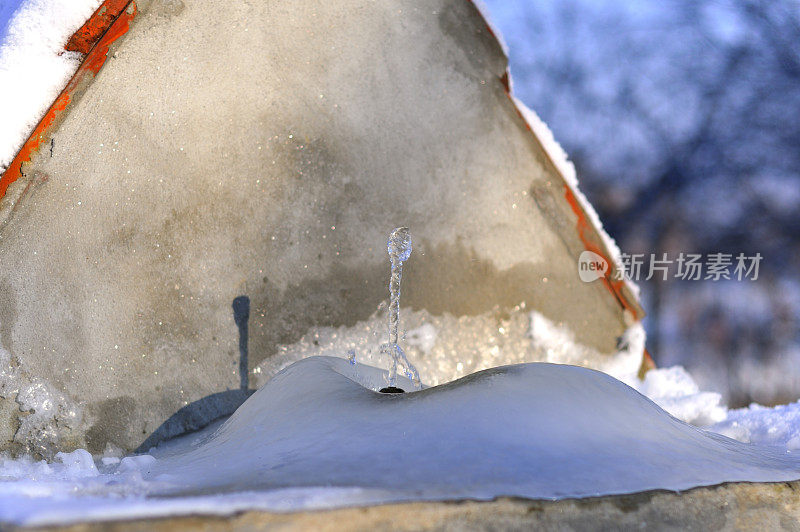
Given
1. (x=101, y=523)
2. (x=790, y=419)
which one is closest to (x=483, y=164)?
(x=790, y=419)

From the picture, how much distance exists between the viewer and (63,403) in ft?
4.08

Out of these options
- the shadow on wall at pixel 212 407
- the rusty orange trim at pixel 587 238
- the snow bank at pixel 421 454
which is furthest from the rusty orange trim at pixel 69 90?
the rusty orange trim at pixel 587 238

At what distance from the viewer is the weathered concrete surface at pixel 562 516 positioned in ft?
1.73

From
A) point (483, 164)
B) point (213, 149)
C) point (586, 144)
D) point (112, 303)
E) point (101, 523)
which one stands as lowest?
point (586, 144)

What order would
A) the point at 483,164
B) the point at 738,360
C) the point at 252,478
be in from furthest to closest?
the point at 738,360 → the point at 483,164 → the point at 252,478

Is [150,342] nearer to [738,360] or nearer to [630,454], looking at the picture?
[630,454]

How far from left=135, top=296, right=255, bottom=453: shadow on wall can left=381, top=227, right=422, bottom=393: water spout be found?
30cm

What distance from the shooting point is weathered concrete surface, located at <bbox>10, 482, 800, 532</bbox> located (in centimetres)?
53

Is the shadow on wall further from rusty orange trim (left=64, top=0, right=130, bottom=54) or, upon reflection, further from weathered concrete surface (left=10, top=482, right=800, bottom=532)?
weathered concrete surface (left=10, top=482, right=800, bottom=532)

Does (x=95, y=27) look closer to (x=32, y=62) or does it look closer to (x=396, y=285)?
(x=32, y=62)

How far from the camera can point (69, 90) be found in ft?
4.01

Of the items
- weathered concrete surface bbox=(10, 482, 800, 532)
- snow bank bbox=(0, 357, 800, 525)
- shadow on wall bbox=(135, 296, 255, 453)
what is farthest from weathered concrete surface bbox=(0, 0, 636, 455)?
weathered concrete surface bbox=(10, 482, 800, 532)

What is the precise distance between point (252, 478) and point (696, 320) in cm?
549

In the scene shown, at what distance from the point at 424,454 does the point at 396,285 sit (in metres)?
0.81
